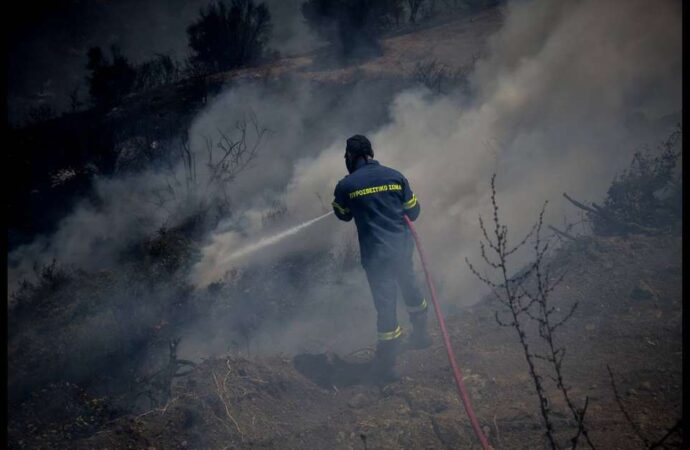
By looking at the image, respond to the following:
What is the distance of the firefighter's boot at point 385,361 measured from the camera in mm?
3816

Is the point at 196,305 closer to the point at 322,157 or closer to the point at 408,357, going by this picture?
the point at 408,357

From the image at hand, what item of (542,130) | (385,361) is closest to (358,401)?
(385,361)

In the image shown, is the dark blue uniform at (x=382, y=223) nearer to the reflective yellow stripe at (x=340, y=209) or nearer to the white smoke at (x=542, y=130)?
the reflective yellow stripe at (x=340, y=209)

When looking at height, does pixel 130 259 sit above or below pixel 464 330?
above

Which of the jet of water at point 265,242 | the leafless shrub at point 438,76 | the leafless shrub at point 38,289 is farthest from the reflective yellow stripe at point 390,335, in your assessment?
the leafless shrub at point 438,76

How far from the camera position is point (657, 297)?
13.3 feet

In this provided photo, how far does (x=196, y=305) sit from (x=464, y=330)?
328cm

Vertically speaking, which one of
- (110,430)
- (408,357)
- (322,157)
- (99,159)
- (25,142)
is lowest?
(408,357)

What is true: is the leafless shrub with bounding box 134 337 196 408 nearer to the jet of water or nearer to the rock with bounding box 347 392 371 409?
the rock with bounding box 347 392 371 409

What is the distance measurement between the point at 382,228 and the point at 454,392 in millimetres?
1598

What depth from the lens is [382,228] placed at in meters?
3.84

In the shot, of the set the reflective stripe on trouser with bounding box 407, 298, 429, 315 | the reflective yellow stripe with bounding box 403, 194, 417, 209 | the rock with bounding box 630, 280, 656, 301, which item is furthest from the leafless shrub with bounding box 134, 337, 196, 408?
the rock with bounding box 630, 280, 656, 301

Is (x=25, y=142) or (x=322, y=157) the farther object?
(x=25, y=142)

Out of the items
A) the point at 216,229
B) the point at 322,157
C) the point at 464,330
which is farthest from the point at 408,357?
the point at 322,157
